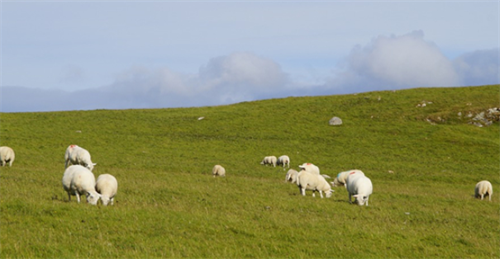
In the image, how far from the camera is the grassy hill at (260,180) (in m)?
15.2

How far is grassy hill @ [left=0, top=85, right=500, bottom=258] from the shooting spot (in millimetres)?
15211

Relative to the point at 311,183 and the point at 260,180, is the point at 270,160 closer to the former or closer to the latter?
the point at 260,180

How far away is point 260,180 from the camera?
36.2m

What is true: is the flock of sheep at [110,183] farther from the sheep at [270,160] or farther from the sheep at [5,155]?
the sheep at [270,160]

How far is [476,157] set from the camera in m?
55.3

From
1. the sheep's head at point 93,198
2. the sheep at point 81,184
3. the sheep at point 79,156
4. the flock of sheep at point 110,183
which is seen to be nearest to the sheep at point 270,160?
the flock of sheep at point 110,183

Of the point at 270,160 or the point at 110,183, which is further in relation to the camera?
the point at 270,160

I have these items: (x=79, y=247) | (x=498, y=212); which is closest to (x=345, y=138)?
(x=498, y=212)

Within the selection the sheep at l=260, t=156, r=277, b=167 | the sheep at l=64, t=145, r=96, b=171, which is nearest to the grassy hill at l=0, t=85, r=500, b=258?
the sheep at l=260, t=156, r=277, b=167

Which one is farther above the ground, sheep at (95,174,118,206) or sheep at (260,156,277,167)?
sheep at (260,156,277,167)

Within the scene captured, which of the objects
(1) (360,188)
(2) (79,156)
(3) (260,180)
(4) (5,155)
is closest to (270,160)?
(3) (260,180)

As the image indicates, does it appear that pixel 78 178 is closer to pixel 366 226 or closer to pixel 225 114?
pixel 366 226

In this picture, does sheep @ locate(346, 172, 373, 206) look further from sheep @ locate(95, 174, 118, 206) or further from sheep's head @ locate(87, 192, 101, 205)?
sheep's head @ locate(87, 192, 101, 205)

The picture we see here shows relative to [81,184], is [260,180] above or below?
above
